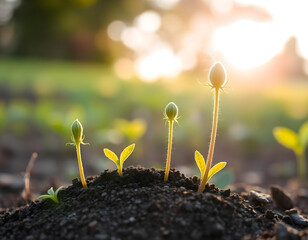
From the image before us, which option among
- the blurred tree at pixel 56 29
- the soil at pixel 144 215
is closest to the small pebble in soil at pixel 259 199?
the soil at pixel 144 215

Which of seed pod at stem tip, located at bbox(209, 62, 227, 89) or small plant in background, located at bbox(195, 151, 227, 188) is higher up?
seed pod at stem tip, located at bbox(209, 62, 227, 89)

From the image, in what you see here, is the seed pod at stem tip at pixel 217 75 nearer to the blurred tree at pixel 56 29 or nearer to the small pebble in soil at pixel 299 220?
the small pebble in soil at pixel 299 220

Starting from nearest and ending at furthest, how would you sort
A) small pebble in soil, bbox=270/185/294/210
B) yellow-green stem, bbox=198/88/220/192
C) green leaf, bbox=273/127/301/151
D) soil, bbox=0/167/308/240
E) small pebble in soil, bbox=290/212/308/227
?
1. soil, bbox=0/167/308/240
2. yellow-green stem, bbox=198/88/220/192
3. small pebble in soil, bbox=290/212/308/227
4. small pebble in soil, bbox=270/185/294/210
5. green leaf, bbox=273/127/301/151

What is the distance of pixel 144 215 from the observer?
54.2 inches

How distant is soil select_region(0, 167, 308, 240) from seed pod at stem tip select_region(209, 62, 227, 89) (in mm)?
419

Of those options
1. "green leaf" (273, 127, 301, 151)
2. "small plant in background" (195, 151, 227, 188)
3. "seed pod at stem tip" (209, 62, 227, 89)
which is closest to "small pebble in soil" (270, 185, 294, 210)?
"small plant in background" (195, 151, 227, 188)

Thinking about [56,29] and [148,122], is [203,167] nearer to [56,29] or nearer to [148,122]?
[148,122]

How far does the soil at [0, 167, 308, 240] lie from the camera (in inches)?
51.9

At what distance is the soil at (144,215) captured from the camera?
4.33ft

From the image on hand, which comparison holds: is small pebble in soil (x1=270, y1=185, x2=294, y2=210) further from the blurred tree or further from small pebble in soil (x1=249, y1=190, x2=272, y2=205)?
the blurred tree

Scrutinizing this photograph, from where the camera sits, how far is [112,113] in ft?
21.3

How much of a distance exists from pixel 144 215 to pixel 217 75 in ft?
1.87

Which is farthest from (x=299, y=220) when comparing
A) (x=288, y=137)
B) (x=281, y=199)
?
(x=288, y=137)

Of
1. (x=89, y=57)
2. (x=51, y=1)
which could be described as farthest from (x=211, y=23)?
(x=51, y=1)
